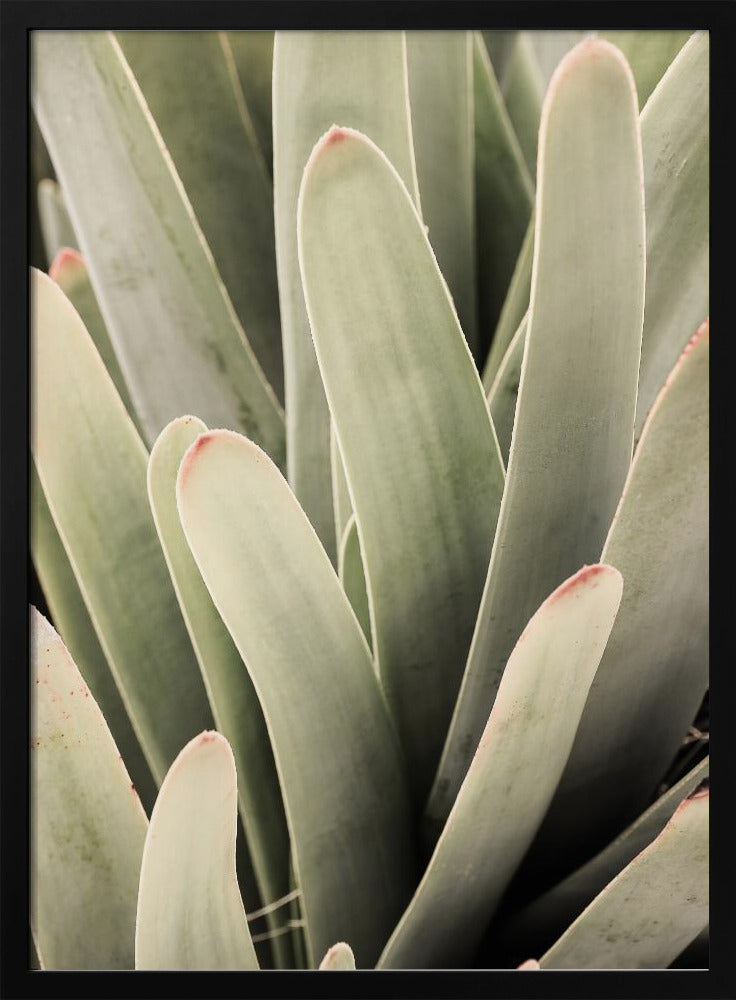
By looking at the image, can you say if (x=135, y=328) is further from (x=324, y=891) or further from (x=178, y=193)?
(x=324, y=891)

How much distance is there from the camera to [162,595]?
12.5 inches

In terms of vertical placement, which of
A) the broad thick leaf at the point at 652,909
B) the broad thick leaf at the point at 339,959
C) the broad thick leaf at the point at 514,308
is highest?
the broad thick leaf at the point at 514,308

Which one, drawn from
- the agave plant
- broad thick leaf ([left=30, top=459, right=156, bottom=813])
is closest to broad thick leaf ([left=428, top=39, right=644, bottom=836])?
the agave plant

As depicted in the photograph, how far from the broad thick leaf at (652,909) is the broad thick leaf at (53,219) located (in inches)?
10.7

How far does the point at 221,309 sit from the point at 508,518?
13cm

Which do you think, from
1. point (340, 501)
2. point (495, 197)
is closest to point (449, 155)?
point (495, 197)

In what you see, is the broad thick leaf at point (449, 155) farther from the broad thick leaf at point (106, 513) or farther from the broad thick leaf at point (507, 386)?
the broad thick leaf at point (106, 513)

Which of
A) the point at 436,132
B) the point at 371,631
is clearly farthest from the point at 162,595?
the point at 436,132

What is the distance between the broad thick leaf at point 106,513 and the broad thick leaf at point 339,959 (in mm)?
80

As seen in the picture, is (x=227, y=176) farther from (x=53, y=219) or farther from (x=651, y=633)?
(x=651, y=633)

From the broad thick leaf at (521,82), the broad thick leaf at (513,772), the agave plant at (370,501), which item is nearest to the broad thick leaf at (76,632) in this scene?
the agave plant at (370,501)

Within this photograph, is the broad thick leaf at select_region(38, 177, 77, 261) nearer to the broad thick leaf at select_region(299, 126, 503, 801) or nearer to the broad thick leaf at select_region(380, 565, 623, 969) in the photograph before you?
the broad thick leaf at select_region(299, 126, 503, 801)

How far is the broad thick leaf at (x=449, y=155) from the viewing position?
1.06ft

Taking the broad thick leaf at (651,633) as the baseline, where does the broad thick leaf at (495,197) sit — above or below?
above
